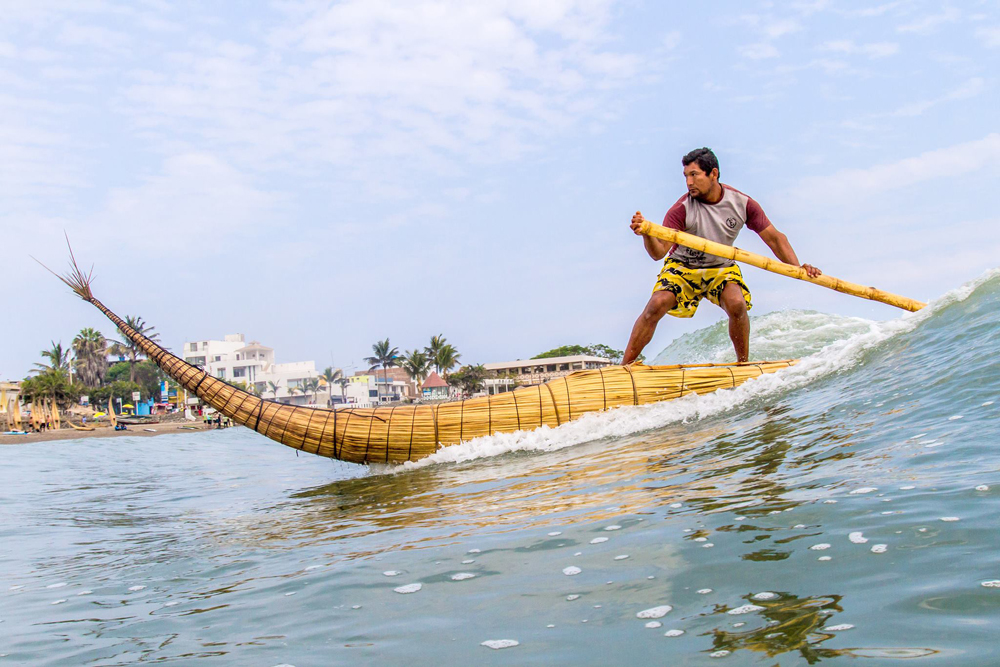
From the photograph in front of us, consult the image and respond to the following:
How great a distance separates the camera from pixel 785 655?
1614mm

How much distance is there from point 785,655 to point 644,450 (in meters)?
3.04

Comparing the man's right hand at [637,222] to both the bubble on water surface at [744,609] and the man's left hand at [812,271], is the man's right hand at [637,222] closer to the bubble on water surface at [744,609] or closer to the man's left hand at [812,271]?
the man's left hand at [812,271]

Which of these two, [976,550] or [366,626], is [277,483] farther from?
[976,550]

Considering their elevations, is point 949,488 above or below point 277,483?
above

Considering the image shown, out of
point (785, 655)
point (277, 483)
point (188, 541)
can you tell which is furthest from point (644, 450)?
point (277, 483)

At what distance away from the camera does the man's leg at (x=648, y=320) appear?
19.5 ft

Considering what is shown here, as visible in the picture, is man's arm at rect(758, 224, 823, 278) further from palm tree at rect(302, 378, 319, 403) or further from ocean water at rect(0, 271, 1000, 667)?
palm tree at rect(302, 378, 319, 403)

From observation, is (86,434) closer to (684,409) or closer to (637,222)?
(684,409)

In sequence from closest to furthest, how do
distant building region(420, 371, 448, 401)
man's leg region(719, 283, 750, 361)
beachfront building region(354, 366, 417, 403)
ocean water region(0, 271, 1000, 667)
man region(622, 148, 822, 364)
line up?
ocean water region(0, 271, 1000, 667)
man region(622, 148, 822, 364)
man's leg region(719, 283, 750, 361)
distant building region(420, 371, 448, 401)
beachfront building region(354, 366, 417, 403)

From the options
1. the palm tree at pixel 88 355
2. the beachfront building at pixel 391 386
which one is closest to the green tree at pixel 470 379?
the beachfront building at pixel 391 386

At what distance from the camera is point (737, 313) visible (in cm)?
604

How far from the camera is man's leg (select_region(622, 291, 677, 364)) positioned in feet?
19.5

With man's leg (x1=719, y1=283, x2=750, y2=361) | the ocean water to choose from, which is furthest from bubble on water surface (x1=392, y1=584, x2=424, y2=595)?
man's leg (x1=719, y1=283, x2=750, y2=361)

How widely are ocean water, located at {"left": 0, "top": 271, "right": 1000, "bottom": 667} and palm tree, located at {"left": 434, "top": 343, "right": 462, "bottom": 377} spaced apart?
2738 inches
